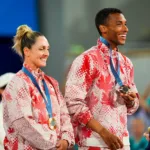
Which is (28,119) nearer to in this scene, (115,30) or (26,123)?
(26,123)

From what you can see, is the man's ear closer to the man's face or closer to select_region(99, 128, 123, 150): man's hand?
the man's face

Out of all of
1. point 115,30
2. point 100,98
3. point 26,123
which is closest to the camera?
point 26,123

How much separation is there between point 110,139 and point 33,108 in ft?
1.63

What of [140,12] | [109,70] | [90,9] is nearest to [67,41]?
[90,9]

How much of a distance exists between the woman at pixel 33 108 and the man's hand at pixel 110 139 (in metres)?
0.19

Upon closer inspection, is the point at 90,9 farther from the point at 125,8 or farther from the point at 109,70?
the point at 109,70

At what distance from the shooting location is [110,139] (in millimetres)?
3635

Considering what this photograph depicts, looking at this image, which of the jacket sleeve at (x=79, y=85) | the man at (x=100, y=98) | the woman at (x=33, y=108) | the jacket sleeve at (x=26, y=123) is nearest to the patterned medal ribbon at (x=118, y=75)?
the man at (x=100, y=98)

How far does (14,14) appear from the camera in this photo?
6066 mm

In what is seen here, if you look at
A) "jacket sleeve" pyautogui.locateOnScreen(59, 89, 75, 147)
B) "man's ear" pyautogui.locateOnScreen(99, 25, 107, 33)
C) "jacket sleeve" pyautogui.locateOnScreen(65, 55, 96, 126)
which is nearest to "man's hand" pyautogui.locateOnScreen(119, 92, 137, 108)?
"jacket sleeve" pyautogui.locateOnScreen(65, 55, 96, 126)

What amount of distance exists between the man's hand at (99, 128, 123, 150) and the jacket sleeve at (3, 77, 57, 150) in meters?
0.29

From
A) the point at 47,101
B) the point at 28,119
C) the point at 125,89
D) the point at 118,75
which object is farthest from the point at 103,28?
the point at 28,119

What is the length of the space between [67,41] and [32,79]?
3.01m

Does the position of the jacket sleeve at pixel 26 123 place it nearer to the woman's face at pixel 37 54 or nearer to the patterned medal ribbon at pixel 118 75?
the woman's face at pixel 37 54
